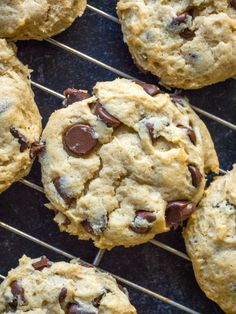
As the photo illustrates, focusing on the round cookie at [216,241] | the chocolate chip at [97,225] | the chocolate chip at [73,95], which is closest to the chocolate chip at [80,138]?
the chocolate chip at [73,95]

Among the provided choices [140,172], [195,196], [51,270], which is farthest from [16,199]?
[195,196]

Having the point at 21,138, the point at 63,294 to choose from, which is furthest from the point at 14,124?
the point at 63,294

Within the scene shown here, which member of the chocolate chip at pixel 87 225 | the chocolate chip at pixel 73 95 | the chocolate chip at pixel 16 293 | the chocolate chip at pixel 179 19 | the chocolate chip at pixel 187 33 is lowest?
the chocolate chip at pixel 16 293

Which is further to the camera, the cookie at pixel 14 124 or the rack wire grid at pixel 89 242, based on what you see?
the rack wire grid at pixel 89 242

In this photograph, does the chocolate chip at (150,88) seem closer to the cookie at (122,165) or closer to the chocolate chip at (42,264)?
the cookie at (122,165)

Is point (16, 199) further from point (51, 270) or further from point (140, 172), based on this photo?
point (140, 172)

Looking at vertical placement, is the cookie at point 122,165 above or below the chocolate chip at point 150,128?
below

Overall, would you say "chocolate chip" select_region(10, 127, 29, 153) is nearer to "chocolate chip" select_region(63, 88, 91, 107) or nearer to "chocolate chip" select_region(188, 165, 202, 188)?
"chocolate chip" select_region(63, 88, 91, 107)
